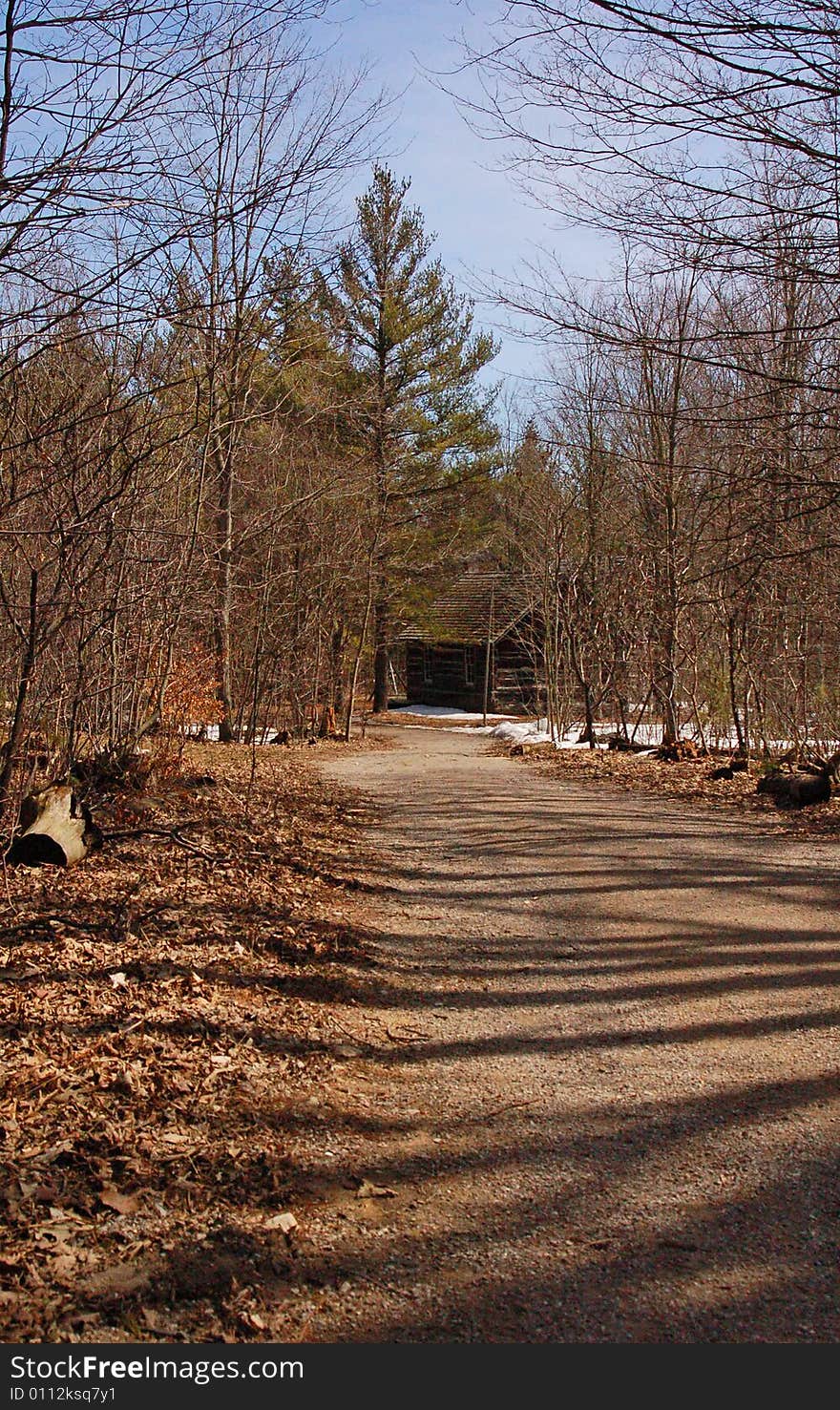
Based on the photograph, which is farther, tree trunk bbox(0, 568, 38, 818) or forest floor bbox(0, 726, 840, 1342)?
tree trunk bbox(0, 568, 38, 818)

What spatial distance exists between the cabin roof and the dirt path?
98.3 feet

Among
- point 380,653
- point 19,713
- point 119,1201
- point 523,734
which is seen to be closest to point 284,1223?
point 119,1201

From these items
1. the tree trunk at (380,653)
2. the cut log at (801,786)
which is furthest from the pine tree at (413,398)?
the cut log at (801,786)

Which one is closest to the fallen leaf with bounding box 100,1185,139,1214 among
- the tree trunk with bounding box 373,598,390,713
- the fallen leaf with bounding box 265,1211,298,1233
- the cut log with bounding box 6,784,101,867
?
the fallen leaf with bounding box 265,1211,298,1233

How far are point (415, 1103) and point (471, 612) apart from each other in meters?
36.7

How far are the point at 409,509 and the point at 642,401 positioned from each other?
16.5 m

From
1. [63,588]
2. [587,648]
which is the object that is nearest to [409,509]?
[587,648]

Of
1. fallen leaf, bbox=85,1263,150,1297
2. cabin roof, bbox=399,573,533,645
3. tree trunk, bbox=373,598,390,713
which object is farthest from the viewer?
cabin roof, bbox=399,573,533,645

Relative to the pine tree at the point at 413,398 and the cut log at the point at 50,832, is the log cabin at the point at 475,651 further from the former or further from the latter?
the cut log at the point at 50,832

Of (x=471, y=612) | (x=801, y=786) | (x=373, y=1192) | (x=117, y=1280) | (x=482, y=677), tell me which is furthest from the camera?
(x=482, y=677)

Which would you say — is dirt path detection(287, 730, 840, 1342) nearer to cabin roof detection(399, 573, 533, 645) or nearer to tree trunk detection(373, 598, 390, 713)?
tree trunk detection(373, 598, 390, 713)

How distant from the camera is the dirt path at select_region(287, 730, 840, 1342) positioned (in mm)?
2939

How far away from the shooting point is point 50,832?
730 centimetres

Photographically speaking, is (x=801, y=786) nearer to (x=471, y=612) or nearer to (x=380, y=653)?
(x=380, y=653)
